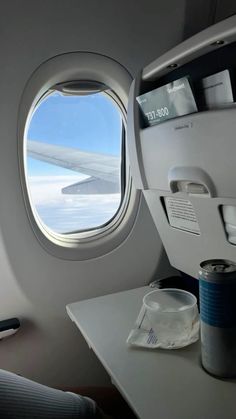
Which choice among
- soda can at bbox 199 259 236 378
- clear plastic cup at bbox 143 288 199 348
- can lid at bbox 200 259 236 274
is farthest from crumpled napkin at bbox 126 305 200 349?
can lid at bbox 200 259 236 274

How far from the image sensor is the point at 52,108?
65.1 inches

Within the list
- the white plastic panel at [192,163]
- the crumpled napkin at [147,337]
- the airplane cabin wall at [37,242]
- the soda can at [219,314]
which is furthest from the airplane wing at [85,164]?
the soda can at [219,314]

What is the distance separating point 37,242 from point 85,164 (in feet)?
1.29

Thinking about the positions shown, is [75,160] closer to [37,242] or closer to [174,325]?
[37,242]

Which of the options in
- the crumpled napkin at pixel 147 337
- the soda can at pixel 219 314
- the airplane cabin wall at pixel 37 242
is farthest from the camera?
the airplane cabin wall at pixel 37 242

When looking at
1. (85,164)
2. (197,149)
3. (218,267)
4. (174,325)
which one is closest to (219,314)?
(218,267)

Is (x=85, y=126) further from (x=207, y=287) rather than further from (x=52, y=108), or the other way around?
(x=207, y=287)

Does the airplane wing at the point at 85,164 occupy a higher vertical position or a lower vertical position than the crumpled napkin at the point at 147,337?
higher

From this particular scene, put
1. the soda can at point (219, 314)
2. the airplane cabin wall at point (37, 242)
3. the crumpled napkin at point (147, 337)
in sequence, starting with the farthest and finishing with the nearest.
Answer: the airplane cabin wall at point (37, 242)
the crumpled napkin at point (147, 337)
the soda can at point (219, 314)

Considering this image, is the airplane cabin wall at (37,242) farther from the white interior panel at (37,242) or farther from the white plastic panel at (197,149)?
the white plastic panel at (197,149)

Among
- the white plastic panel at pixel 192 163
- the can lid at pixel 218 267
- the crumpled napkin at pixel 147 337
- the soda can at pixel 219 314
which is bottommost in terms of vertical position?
the crumpled napkin at pixel 147 337

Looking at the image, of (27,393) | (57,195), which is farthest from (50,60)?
(27,393)

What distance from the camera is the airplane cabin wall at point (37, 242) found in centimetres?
143

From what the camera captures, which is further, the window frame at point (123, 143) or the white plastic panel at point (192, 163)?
the window frame at point (123, 143)
